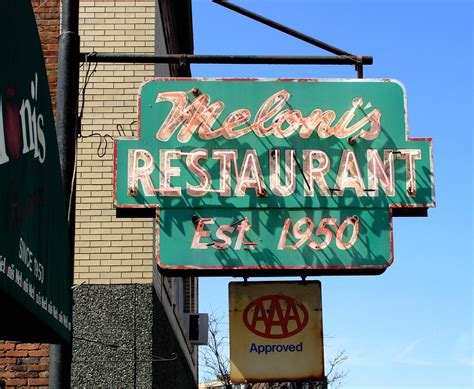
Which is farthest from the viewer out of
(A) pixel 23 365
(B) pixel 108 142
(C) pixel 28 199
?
(B) pixel 108 142

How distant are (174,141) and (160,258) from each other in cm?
131

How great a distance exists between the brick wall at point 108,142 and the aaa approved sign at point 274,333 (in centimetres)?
314

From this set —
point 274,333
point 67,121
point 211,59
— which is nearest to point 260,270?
point 274,333

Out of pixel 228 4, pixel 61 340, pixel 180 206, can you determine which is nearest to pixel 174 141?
pixel 180 206

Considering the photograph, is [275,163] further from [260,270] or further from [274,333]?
[274,333]

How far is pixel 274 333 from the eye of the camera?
32.3 feet

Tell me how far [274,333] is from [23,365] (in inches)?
156

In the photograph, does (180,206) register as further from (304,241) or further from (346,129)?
(346,129)

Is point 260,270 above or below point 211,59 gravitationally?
below

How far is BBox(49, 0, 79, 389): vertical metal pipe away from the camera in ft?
24.0

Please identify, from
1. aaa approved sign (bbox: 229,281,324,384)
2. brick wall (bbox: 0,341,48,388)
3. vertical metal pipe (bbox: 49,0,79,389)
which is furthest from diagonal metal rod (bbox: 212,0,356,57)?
brick wall (bbox: 0,341,48,388)

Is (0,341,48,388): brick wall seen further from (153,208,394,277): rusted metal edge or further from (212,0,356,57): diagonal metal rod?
(212,0,356,57): diagonal metal rod

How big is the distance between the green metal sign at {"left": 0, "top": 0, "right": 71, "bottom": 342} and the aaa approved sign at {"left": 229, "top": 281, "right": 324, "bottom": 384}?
3.03m

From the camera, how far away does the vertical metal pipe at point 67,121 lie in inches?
289
